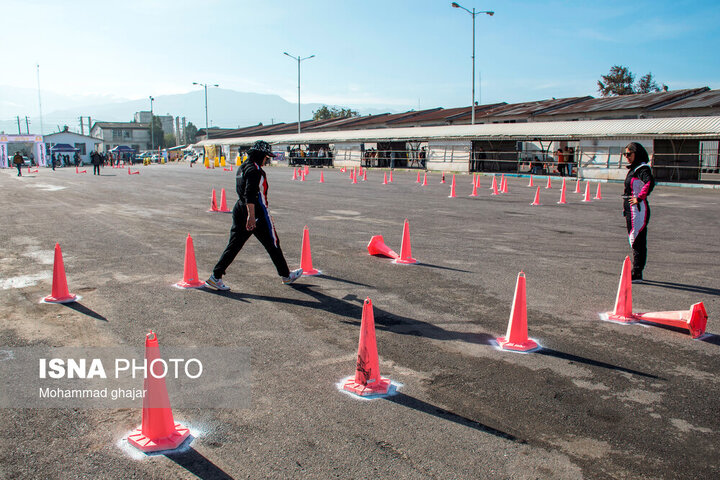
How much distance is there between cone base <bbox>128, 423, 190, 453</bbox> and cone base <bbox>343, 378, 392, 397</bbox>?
4.02 feet

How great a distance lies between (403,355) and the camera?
482 centimetres

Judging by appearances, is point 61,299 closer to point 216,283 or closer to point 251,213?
point 216,283

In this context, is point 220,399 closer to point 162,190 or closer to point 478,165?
point 162,190

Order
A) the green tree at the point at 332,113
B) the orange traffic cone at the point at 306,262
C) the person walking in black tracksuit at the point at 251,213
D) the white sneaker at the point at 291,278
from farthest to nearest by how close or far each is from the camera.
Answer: the green tree at the point at 332,113 → the orange traffic cone at the point at 306,262 → the white sneaker at the point at 291,278 → the person walking in black tracksuit at the point at 251,213

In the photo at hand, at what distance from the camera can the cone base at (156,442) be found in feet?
10.9

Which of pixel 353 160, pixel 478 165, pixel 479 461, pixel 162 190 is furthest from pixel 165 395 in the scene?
pixel 353 160

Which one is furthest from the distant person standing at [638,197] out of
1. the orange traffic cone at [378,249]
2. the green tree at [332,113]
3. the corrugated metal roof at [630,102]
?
the green tree at [332,113]

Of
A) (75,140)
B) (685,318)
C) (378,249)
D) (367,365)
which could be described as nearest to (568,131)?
(378,249)

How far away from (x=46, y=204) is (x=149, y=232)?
7917 mm

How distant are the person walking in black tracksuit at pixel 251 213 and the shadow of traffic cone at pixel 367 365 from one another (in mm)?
3045

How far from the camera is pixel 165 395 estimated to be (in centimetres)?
334

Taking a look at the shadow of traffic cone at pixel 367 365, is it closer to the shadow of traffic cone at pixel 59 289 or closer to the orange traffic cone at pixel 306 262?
the orange traffic cone at pixel 306 262

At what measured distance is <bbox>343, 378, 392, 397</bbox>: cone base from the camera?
4047 mm

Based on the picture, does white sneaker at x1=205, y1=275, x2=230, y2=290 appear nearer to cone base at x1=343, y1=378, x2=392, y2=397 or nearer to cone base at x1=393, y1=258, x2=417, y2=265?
cone base at x1=393, y1=258, x2=417, y2=265
